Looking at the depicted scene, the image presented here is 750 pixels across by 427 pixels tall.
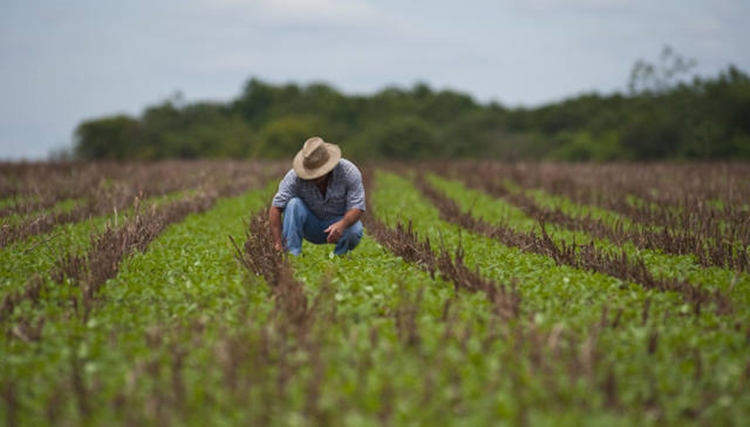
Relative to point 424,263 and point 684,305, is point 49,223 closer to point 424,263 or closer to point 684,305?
point 424,263

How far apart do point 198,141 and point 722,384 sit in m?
75.6

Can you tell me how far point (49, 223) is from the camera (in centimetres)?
1102

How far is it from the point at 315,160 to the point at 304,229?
1.10 meters

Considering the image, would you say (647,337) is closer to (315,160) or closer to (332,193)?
(315,160)

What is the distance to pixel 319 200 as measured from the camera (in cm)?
774

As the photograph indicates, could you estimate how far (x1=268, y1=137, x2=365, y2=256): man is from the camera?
726 cm

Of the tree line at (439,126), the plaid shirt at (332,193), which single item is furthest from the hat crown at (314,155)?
the tree line at (439,126)

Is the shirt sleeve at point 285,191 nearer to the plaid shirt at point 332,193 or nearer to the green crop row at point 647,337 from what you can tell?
the plaid shirt at point 332,193

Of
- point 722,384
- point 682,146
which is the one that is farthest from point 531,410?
point 682,146

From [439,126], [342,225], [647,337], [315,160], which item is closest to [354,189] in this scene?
[342,225]

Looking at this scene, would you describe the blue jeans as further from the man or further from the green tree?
the green tree

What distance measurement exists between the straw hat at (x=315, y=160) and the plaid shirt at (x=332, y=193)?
0.20 metres

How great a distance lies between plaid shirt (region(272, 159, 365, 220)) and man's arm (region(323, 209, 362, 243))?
8cm

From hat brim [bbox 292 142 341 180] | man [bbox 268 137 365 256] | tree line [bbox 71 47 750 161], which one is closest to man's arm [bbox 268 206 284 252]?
man [bbox 268 137 365 256]
